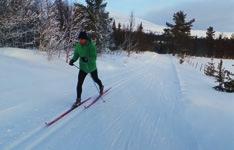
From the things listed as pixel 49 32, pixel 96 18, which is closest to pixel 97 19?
pixel 96 18

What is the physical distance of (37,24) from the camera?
24.7m

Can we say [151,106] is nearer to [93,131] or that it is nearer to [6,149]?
[93,131]

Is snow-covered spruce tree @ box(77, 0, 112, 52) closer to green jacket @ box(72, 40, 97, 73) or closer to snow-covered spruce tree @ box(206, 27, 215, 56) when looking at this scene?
green jacket @ box(72, 40, 97, 73)

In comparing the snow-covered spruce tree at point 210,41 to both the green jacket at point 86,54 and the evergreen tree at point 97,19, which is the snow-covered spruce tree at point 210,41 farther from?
the green jacket at point 86,54

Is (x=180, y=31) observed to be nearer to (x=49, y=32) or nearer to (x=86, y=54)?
(x=49, y=32)

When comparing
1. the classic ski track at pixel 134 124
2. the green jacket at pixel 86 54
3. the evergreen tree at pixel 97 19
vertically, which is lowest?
the classic ski track at pixel 134 124

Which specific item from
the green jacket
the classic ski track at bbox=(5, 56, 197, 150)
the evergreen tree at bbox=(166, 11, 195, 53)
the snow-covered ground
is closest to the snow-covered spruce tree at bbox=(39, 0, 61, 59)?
the snow-covered ground

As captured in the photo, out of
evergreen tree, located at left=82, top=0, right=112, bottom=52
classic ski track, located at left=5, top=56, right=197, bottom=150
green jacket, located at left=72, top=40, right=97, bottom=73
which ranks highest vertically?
evergreen tree, located at left=82, top=0, right=112, bottom=52

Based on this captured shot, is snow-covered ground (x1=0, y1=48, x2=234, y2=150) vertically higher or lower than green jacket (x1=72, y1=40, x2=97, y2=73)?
lower

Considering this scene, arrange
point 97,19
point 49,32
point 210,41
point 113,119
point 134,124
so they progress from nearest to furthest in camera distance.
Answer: point 134,124
point 113,119
point 49,32
point 97,19
point 210,41

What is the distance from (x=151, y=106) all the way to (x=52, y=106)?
2779mm

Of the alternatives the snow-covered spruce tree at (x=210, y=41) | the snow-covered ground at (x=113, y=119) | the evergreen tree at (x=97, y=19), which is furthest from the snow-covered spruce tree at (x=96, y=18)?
the snow-covered spruce tree at (x=210, y=41)

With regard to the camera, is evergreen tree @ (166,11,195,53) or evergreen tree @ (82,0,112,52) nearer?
evergreen tree @ (82,0,112,52)

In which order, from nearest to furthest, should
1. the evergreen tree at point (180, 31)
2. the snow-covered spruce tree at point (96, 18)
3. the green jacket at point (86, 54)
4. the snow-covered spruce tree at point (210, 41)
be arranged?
the green jacket at point (86, 54), the snow-covered spruce tree at point (96, 18), the evergreen tree at point (180, 31), the snow-covered spruce tree at point (210, 41)
